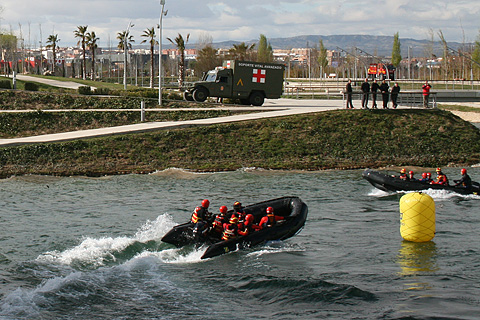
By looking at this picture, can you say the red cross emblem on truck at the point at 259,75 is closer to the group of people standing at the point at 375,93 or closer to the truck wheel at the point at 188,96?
the truck wheel at the point at 188,96

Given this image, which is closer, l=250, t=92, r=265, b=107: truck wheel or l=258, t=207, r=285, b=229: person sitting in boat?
l=258, t=207, r=285, b=229: person sitting in boat

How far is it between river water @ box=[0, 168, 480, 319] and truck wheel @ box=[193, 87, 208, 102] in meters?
19.3

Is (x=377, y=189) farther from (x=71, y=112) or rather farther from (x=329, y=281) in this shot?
(x=71, y=112)

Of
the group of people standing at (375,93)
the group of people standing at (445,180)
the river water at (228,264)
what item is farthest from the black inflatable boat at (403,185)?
the group of people standing at (375,93)

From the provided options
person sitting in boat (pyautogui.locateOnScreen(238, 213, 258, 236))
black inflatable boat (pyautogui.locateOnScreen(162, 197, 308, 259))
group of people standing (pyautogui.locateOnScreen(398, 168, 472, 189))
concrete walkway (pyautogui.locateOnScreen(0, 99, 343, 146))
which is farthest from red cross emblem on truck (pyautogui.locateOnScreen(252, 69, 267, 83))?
person sitting in boat (pyautogui.locateOnScreen(238, 213, 258, 236))

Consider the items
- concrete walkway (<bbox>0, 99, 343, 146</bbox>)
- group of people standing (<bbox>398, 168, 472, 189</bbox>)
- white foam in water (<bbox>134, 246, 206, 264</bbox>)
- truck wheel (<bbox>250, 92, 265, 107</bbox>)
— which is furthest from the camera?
truck wheel (<bbox>250, 92, 265, 107</bbox>)

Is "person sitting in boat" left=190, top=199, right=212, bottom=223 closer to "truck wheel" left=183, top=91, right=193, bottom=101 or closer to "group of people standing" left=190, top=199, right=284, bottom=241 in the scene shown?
"group of people standing" left=190, top=199, right=284, bottom=241

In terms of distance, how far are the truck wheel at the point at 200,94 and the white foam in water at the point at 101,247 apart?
2464 centimetres

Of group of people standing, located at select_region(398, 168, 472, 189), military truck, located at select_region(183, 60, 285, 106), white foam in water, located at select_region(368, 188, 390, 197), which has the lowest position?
white foam in water, located at select_region(368, 188, 390, 197)

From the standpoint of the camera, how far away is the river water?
42.4 feet

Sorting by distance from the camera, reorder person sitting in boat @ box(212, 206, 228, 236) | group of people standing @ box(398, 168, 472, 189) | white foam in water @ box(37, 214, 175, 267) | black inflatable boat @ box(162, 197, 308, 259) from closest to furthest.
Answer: white foam in water @ box(37, 214, 175, 267) < black inflatable boat @ box(162, 197, 308, 259) < person sitting in boat @ box(212, 206, 228, 236) < group of people standing @ box(398, 168, 472, 189)

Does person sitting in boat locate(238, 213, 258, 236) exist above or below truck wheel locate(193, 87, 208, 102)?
below

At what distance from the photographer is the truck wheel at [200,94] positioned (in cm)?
4306

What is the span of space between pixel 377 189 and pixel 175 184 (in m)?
8.94
